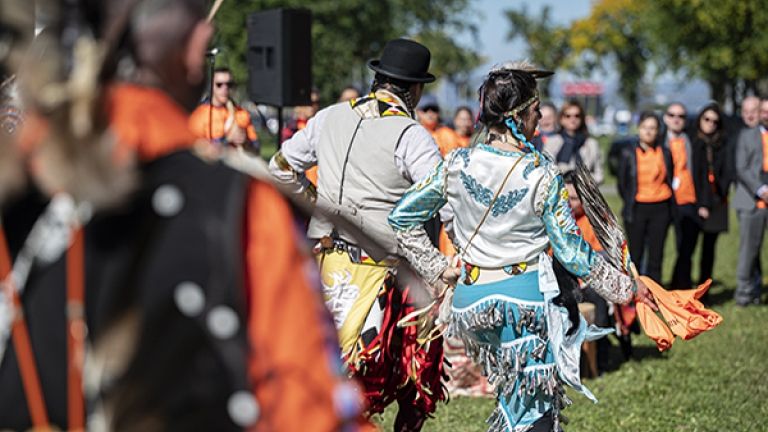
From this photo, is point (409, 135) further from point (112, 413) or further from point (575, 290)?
point (112, 413)

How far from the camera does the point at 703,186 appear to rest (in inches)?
410

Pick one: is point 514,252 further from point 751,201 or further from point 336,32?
point 336,32

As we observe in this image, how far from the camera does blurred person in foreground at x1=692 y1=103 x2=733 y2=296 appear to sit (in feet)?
34.1

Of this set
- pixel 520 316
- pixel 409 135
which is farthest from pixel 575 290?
pixel 409 135

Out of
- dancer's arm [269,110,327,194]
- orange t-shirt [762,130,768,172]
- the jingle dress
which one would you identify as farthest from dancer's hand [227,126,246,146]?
orange t-shirt [762,130,768,172]

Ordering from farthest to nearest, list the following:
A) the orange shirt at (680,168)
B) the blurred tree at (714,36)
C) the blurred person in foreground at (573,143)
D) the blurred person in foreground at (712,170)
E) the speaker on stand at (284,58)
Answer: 1. the blurred tree at (714,36)
2. the blurred person in foreground at (712,170)
3. the orange shirt at (680,168)
4. the speaker on stand at (284,58)
5. the blurred person in foreground at (573,143)

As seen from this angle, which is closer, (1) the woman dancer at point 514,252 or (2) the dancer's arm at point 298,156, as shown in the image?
(1) the woman dancer at point 514,252

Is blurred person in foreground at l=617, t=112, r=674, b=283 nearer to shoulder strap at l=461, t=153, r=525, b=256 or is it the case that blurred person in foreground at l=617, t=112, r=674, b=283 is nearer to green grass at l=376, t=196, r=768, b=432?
green grass at l=376, t=196, r=768, b=432

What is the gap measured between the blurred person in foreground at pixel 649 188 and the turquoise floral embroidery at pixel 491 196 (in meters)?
5.66

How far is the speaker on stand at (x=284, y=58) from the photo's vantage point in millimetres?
10055

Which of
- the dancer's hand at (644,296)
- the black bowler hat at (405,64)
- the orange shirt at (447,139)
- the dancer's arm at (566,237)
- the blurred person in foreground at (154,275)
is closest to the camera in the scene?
the blurred person in foreground at (154,275)

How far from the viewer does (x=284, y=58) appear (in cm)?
1010

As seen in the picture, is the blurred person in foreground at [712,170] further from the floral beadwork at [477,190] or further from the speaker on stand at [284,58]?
the floral beadwork at [477,190]

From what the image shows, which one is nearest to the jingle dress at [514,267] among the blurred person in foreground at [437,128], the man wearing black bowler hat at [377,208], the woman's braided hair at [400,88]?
the man wearing black bowler hat at [377,208]
